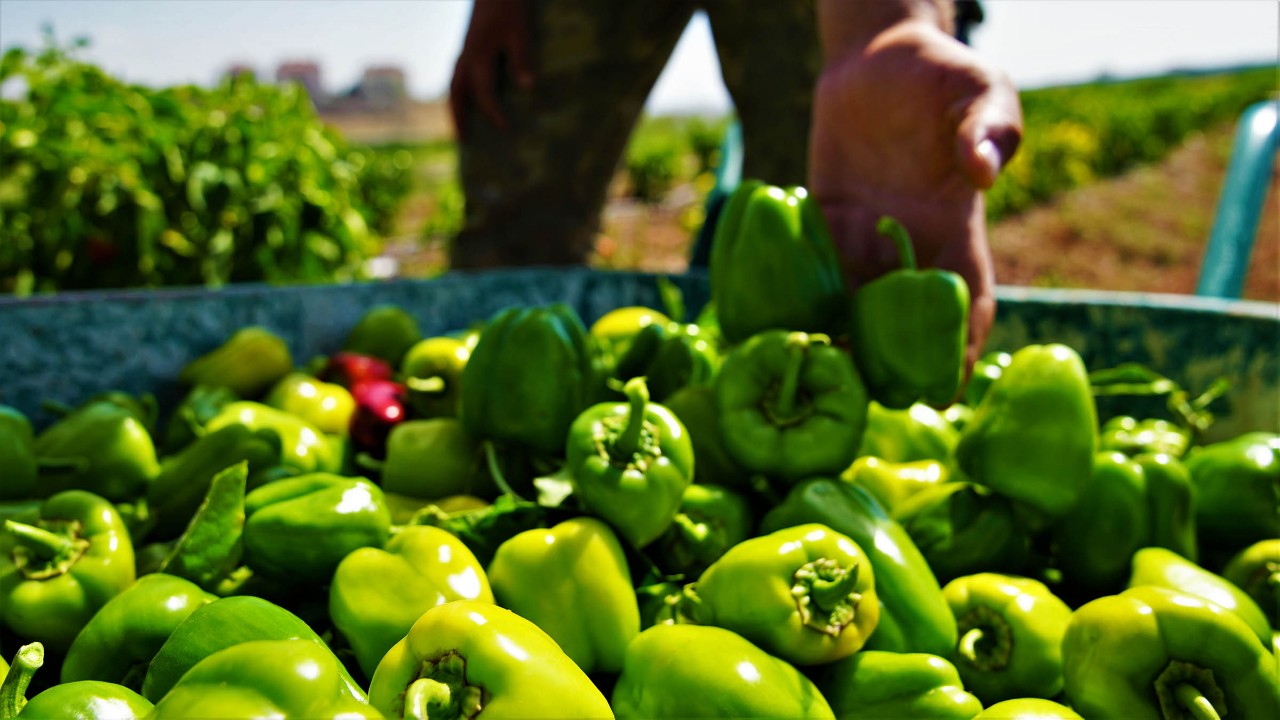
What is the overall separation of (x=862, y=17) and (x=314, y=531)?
4.84 ft

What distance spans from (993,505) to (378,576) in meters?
1.00

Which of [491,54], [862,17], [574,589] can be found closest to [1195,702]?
[574,589]

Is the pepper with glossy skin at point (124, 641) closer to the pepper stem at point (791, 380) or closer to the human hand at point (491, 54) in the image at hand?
the pepper stem at point (791, 380)

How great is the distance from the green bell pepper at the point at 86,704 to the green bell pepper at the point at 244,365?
4.33 ft

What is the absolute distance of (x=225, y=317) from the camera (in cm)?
254

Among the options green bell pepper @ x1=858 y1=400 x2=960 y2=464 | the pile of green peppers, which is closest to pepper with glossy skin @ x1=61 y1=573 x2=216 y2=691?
the pile of green peppers

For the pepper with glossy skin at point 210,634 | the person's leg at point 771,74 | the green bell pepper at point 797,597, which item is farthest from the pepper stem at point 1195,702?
the person's leg at point 771,74

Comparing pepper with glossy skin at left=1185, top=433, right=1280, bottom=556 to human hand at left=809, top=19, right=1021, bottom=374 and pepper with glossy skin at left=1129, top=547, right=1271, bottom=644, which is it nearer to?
pepper with glossy skin at left=1129, top=547, right=1271, bottom=644

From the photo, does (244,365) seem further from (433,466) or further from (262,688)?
(262,688)

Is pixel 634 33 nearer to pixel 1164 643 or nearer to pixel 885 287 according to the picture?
pixel 885 287

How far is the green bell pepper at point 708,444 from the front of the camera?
1801 mm

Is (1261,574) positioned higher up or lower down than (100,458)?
lower down

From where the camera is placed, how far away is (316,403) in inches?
86.7

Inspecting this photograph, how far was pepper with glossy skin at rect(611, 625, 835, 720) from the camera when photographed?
3.90 feet
